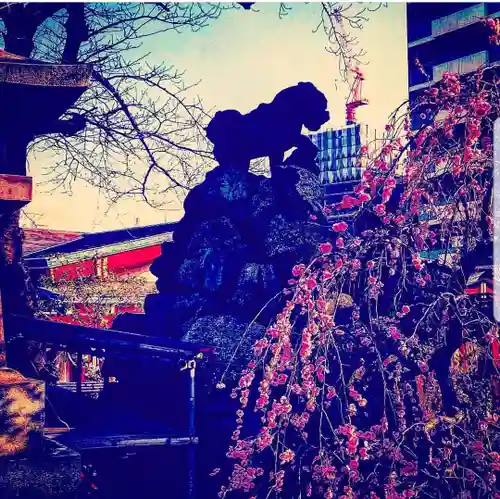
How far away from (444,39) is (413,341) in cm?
1679

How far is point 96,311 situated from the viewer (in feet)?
46.2

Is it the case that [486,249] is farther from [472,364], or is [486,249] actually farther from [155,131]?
[155,131]

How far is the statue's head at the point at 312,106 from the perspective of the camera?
7.39 meters

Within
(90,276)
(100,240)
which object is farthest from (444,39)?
(90,276)

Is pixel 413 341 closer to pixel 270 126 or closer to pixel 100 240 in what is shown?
pixel 270 126

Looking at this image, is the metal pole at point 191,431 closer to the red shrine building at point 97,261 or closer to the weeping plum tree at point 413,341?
the weeping plum tree at point 413,341

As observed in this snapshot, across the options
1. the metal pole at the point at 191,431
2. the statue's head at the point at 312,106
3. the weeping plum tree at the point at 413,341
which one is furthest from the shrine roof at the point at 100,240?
the weeping plum tree at the point at 413,341

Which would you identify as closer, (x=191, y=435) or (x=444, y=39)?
(x=191, y=435)

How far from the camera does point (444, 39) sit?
61.0 feet

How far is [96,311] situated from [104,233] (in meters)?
7.05

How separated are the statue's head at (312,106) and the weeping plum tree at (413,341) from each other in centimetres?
263

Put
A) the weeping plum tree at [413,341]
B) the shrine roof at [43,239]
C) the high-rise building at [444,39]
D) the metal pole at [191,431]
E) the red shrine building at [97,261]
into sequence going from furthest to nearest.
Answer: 1. the shrine roof at [43,239]
2. the high-rise building at [444,39]
3. the red shrine building at [97,261]
4. the metal pole at [191,431]
5. the weeping plum tree at [413,341]

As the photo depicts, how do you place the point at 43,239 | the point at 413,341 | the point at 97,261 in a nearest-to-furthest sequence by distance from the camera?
the point at 413,341
the point at 97,261
the point at 43,239

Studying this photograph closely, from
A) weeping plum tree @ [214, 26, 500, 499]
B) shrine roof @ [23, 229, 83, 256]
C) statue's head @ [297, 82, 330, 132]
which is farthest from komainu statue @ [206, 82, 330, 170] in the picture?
Result: shrine roof @ [23, 229, 83, 256]
